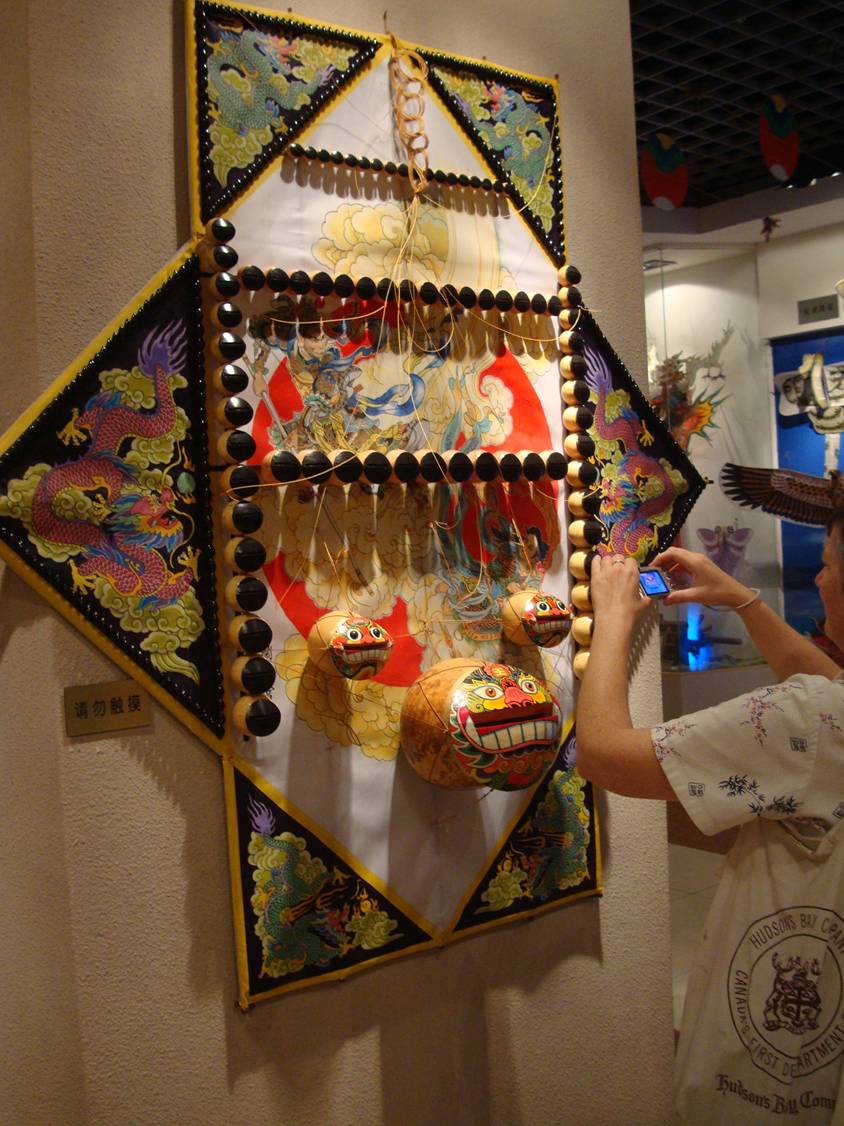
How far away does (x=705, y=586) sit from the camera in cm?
186

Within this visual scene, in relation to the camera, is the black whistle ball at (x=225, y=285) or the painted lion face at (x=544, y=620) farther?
the painted lion face at (x=544, y=620)

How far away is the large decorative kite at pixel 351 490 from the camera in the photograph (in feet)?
5.15

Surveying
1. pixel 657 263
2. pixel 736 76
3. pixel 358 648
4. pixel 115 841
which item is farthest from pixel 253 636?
pixel 657 263

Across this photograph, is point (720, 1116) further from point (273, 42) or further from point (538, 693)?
point (273, 42)

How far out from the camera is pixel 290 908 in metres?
1.67

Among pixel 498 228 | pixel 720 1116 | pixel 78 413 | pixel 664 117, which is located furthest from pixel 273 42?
pixel 664 117

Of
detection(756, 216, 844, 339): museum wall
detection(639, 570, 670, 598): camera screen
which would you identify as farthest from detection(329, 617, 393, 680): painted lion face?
detection(756, 216, 844, 339): museum wall

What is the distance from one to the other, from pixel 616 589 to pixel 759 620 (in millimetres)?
297

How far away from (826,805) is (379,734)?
29.8 inches

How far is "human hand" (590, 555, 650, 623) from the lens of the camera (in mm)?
1637

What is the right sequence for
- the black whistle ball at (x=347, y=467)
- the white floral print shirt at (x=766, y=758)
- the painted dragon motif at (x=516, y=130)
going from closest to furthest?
1. the white floral print shirt at (x=766, y=758)
2. the black whistle ball at (x=347, y=467)
3. the painted dragon motif at (x=516, y=130)

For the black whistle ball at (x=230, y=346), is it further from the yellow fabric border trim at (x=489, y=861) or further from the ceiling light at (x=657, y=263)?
the ceiling light at (x=657, y=263)

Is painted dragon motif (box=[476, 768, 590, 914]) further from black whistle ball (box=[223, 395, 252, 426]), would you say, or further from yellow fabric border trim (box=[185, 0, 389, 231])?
yellow fabric border trim (box=[185, 0, 389, 231])

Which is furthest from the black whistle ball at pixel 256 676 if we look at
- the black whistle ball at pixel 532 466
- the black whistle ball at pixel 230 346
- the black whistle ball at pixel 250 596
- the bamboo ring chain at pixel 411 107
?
the bamboo ring chain at pixel 411 107
